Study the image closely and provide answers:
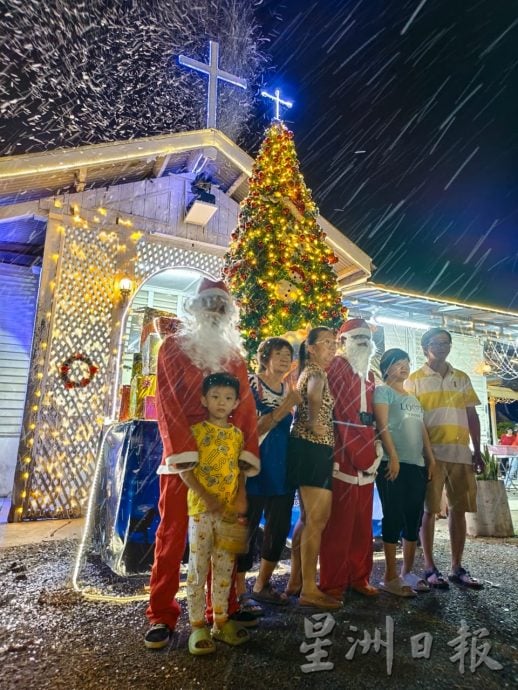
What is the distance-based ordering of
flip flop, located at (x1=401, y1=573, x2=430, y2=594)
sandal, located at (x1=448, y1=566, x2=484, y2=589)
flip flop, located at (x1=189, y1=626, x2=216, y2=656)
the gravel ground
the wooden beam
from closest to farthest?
the gravel ground, flip flop, located at (x1=189, y1=626, x2=216, y2=656), flip flop, located at (x1=401, y1=573, x2=430, y2=594), sandal, located at (x1=448, y1=566, x2=484, y2=589), the wooden beam

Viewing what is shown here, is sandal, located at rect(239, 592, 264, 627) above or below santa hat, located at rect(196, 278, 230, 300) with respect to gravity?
below

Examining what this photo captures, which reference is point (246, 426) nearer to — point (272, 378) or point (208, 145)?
point (272, 378)

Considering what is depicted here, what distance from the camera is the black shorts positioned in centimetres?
281

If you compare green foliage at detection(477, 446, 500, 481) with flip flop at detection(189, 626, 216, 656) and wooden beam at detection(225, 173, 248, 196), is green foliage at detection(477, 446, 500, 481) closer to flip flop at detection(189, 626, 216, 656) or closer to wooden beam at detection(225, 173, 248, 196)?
flip flop at detection(189, 626, 216, 656)

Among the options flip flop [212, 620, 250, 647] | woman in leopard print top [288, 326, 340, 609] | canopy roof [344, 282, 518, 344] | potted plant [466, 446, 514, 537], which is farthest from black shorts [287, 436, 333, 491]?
canopy roof [344, 282, 518, 344]

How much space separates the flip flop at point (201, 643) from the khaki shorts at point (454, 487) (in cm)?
212

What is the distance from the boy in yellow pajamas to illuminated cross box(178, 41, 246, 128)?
263 inches

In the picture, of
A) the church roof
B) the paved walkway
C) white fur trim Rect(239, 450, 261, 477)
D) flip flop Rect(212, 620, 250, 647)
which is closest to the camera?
flip flop Rect(212, 620, 250, 647)

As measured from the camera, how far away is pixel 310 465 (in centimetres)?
281

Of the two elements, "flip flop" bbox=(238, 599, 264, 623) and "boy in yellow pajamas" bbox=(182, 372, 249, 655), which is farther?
"flip flop" bbox=(238, 599, 264, 623)

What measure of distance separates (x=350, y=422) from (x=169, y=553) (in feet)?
4.88

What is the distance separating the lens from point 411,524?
128 inches

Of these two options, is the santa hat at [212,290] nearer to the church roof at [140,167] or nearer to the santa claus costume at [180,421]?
the santa claus costume at [180,421]

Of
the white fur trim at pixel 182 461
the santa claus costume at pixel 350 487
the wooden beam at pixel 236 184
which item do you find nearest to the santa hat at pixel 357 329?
the santa claus costume at pixel 350 487
